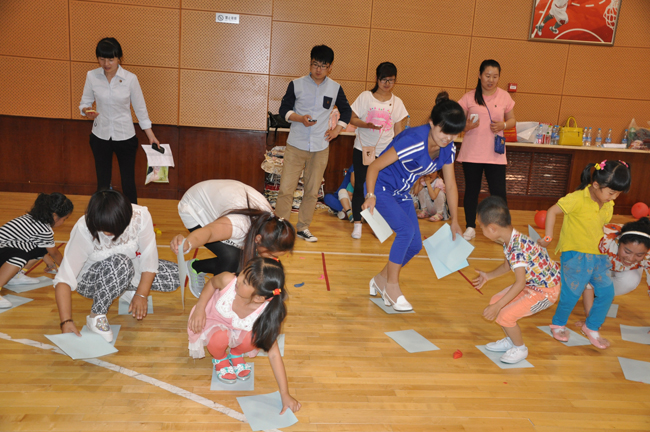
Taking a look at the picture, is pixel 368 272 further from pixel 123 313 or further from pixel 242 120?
pixel 242 120

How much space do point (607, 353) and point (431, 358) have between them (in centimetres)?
106

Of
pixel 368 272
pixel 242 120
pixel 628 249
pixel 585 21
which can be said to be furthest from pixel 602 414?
pixel 585 21

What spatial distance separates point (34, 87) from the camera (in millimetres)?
5727

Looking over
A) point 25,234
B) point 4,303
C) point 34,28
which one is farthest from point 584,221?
point 34,28

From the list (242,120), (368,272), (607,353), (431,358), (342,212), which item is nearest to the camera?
(431,358)

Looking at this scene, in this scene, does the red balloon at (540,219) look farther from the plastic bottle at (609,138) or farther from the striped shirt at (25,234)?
the striped shirt at (25,234)

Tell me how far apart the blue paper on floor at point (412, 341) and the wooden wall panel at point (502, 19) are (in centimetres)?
481

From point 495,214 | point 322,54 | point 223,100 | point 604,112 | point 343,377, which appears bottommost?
point 343,377

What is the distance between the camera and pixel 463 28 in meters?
6.28

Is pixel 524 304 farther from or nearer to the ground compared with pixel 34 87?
nearer to the ground

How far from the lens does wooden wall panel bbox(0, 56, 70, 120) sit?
18.7 feet

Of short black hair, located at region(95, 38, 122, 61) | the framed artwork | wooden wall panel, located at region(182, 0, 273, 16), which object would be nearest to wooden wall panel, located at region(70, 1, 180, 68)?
wooden wall panel, located at region(182, 0, 273, 16)

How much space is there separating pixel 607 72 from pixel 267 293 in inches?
256

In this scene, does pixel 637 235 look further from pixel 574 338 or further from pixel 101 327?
pixel 101 327
